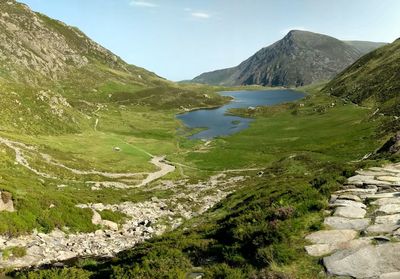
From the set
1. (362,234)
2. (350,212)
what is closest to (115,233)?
(350,212)

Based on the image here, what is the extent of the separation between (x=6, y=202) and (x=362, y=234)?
36891mm

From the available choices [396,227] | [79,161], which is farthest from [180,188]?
[396,227]

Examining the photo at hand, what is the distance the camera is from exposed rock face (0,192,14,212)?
40.6 meters

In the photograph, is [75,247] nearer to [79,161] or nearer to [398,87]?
[79,161]

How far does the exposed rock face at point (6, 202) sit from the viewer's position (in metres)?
40.6

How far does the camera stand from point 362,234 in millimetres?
16234

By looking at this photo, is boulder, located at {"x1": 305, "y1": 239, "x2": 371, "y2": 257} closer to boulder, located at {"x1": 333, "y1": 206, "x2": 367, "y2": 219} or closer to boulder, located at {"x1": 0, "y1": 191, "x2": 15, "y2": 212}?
boulder, located at {"x1": 333, "y1": 206, "x2": 367, "y2": 219}

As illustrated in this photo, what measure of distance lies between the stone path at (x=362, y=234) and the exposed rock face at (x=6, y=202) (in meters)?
33.3

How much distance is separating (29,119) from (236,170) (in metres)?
60.5

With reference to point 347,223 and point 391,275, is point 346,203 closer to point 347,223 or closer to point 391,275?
point 347,223

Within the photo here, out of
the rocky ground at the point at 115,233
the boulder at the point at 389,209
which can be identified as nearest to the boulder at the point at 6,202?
A: the rocky ground at the point at 115,233

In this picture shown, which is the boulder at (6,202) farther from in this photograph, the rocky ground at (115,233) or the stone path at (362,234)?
the stone path at (362,234)

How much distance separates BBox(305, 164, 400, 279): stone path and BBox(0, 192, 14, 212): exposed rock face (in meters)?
33.3

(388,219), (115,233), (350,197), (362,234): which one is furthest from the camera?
(115,233)
